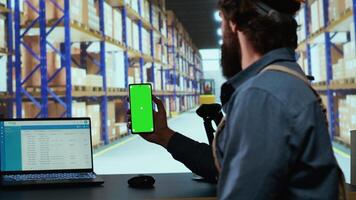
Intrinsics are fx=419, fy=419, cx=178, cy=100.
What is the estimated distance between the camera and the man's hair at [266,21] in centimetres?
90

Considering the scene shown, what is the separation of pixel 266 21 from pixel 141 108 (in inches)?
38.4

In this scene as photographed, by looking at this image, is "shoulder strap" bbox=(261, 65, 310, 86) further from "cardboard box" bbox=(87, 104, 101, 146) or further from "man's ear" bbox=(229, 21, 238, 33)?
"cardboard box" bbox=(87, 104, 101, 146)

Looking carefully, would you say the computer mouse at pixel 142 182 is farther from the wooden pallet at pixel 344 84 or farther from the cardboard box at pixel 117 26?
the cardboard box at pixel 117 26

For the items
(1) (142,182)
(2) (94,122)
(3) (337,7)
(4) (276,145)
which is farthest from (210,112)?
(3) (337,7)

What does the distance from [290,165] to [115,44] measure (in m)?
6.15

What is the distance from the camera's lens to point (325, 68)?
22.1 feet

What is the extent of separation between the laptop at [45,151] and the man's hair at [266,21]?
46.8 inches

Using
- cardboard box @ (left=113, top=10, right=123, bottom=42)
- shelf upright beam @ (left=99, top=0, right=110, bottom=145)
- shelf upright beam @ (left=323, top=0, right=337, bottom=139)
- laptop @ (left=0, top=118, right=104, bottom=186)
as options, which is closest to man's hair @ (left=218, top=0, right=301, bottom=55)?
laptop @ (left=0, top=118, right=104, bottom=186)

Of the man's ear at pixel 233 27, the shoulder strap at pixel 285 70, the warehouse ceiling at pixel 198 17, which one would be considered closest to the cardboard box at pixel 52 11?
the man's ear at pixel 233 27

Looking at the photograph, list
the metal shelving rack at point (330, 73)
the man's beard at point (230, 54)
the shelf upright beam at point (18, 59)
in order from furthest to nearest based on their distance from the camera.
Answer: the metal shelving rack at point (330, 73), the shelf upright beam at point (18, 59), the man's beard at point (230, 54)

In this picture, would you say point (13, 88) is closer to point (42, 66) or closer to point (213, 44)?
point (42, 66)

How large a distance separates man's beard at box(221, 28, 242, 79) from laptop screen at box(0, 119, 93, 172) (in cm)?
100

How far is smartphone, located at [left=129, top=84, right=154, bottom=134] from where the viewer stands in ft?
5.75

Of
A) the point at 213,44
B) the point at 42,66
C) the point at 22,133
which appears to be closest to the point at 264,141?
the point at 22,133
